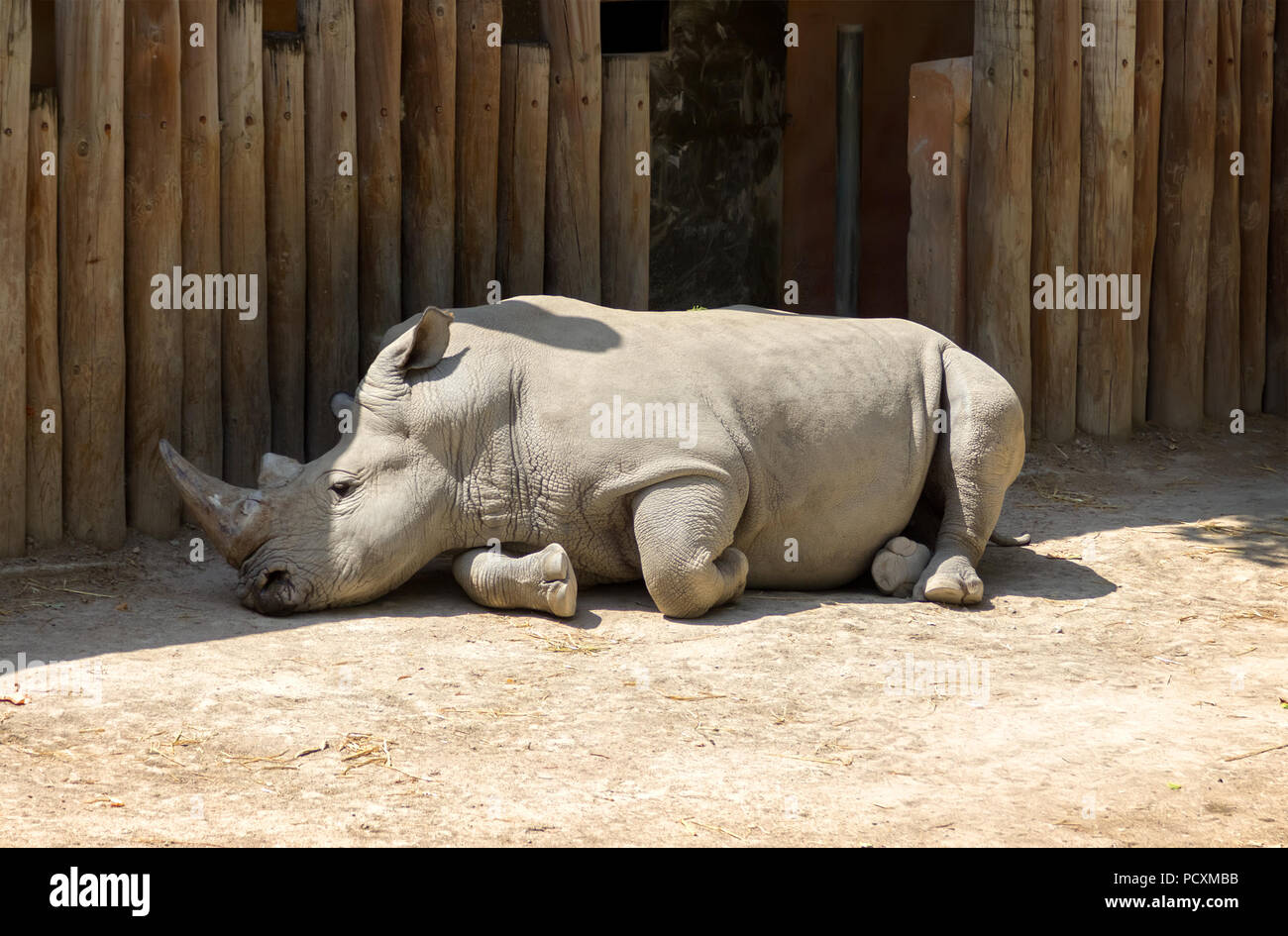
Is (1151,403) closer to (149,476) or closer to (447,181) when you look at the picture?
(447,181)

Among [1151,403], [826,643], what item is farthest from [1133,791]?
[1151,403]

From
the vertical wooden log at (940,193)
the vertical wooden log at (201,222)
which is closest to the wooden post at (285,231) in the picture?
the vertical wooden log at (201,222)

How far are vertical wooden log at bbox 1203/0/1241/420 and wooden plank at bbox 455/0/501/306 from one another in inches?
185

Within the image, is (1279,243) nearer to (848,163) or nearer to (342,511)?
(848,163)

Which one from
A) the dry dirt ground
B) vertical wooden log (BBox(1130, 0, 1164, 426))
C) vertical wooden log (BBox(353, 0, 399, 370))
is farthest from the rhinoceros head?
vertical wooden log (BBox(1130, 0, 1164, 426))

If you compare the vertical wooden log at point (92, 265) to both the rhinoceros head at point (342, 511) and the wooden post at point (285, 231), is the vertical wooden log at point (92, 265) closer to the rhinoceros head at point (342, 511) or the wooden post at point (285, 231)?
the rhinoceros head at point (342, 511)

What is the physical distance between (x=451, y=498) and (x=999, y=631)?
2.19m

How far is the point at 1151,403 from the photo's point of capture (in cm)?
960

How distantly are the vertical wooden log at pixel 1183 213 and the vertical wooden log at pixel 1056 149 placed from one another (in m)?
0.86

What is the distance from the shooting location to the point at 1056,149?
8.77 m

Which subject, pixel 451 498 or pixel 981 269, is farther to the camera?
pixel 981 269

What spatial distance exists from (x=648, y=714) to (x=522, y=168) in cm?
344

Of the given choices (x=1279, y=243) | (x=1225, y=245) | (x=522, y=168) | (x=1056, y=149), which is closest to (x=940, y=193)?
(x=1056, y=149)

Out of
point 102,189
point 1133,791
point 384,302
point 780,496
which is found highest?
point 102,189
